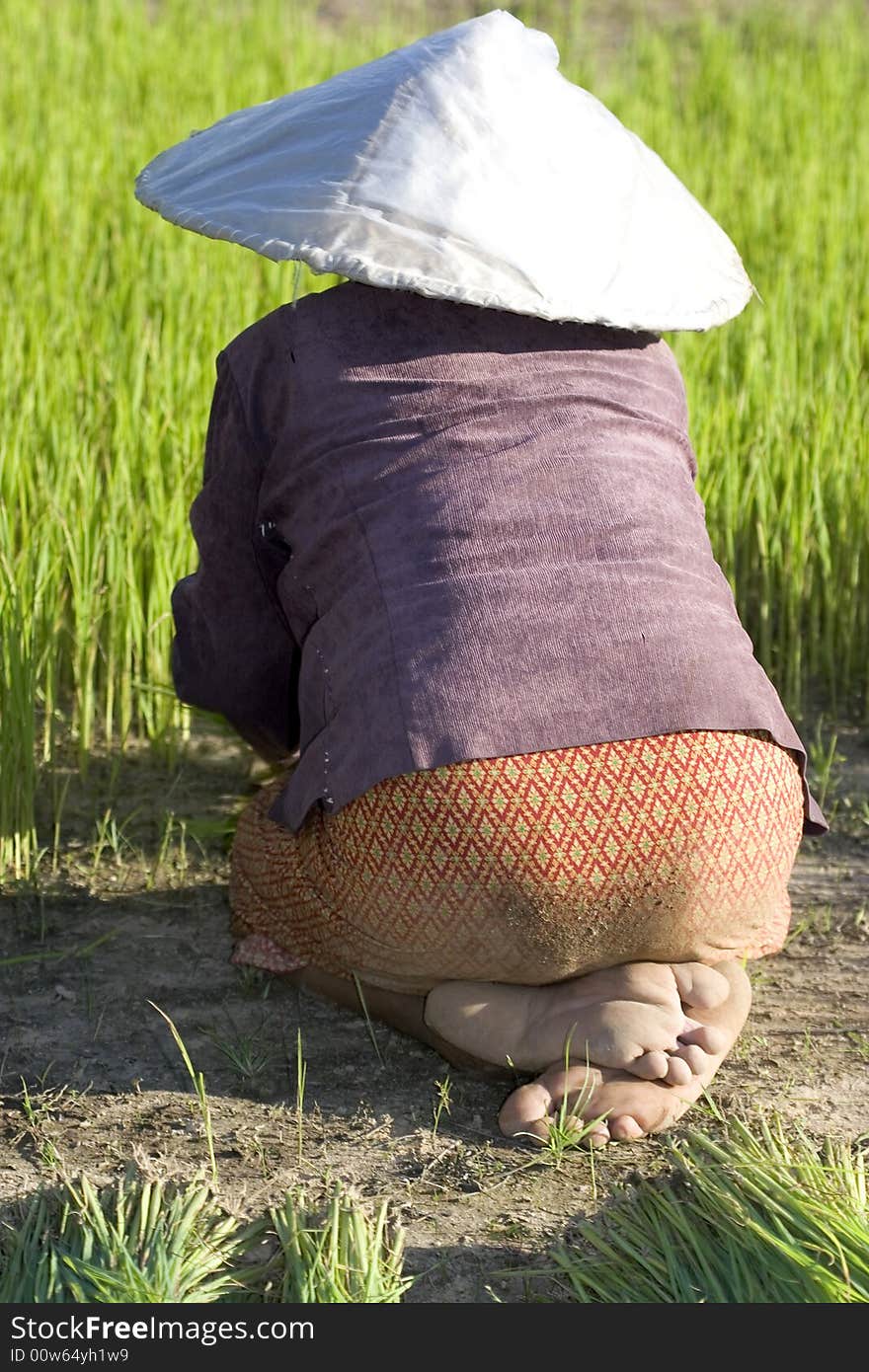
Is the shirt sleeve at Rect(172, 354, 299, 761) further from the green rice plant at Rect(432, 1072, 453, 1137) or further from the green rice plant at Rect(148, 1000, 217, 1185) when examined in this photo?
the green rice plant at Rect(432, 1072, 453, 1137)

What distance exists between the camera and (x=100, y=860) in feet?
7.63

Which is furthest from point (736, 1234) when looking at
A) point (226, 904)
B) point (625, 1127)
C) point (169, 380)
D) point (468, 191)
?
point (169, 380)

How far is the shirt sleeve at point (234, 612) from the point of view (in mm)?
1900

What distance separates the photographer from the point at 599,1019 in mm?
1683

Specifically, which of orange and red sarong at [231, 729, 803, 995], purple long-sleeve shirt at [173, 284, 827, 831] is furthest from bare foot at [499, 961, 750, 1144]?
purple long-sleeve shirt at [173, 284, 827, 831]

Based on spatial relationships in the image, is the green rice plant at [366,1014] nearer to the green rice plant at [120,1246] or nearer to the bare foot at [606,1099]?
the bare foot at [606,1099]

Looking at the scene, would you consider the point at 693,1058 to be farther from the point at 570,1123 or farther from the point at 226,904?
the point at 226,904

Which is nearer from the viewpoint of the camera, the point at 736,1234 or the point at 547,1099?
the point at 736,1234

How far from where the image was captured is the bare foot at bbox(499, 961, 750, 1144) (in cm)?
168

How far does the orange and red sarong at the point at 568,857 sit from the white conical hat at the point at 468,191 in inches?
18.6

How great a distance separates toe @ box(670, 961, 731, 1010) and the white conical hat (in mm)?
693

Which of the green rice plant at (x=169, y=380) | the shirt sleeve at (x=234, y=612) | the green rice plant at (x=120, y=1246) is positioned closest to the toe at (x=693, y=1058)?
the green rice plant at (x=120, y=1246)

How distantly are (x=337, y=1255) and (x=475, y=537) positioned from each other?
28.3 inches
